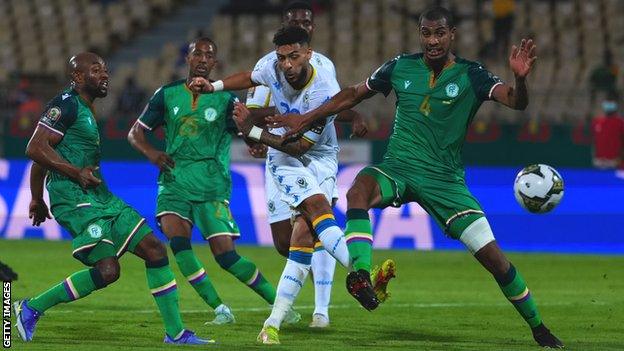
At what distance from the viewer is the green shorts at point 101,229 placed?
8969mm

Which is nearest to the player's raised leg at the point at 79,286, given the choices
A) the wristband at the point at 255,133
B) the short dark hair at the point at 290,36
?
the wristband at the point at 255,133

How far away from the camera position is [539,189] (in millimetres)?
9633

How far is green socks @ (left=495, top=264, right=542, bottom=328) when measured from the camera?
8.95 metres

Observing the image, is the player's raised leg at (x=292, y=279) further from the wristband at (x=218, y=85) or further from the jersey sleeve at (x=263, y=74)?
the wristband at (x=218, y=85)

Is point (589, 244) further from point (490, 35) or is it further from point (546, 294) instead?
point (490, 35)

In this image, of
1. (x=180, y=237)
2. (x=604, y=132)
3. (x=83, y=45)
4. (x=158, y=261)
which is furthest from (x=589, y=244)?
(x=83, y=45)

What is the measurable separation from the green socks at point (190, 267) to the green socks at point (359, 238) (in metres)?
1.99

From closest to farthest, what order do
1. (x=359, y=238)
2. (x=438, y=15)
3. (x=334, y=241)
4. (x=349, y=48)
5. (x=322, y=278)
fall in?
(x=359, y=238) < (x=334, y=241) < (x=438, y=15) < (x=322, y=278) < (x=349, y=48)

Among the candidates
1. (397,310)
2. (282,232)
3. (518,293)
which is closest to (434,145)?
(518,293)

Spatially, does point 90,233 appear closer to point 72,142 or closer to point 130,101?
point 72,142

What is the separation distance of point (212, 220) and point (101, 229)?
178 cm

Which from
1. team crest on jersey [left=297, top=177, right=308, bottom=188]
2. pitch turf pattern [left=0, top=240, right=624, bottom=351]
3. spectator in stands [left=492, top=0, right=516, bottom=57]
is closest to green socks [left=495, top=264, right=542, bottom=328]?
pitch turf pattern [left=0, top=240, right=624, bottom=351]

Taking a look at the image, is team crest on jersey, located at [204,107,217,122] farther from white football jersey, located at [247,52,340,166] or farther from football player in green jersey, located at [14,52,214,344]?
football player in green jersey, located at [14,52,214,344]

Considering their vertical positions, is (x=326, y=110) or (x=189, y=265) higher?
(x=326, y=110)
